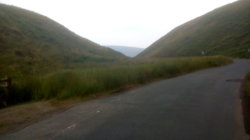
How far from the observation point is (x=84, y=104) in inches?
457

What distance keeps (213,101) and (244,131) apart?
430 centimetres

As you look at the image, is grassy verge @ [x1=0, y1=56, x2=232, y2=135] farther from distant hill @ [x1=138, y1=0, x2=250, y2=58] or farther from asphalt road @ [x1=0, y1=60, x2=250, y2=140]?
distant hill @ [x1=138, y1=0, x2=250, y2=58]

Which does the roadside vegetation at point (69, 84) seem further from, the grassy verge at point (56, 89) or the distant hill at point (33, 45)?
the distant hill at point (33, 45)

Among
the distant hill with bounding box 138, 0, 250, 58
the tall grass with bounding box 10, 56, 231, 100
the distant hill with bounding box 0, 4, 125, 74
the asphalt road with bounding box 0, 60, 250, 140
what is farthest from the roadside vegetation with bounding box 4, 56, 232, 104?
the distant hill with bounding box 138, 0, 250, 58

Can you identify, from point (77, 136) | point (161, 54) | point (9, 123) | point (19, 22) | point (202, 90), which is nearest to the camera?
point (77, 136)

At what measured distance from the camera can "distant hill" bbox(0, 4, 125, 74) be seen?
36056mm

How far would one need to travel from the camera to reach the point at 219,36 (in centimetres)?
9100

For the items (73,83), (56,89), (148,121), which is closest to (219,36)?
(73,83)

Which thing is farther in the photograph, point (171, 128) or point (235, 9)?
point (235, 9)

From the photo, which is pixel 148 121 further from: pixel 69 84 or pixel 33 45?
pixel 33 45

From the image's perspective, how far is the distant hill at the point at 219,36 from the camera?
7781cm

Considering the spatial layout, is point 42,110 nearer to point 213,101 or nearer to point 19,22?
point 213,101

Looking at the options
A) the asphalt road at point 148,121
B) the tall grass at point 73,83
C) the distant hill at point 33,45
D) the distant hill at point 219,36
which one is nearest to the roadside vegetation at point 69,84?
the tall grass at point 73,83

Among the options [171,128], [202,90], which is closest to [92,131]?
[171,128]
